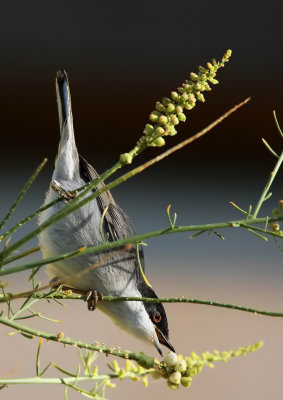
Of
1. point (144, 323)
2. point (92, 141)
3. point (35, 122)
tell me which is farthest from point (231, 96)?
point (144, 323)

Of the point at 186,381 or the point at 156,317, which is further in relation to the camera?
the point at 156,317

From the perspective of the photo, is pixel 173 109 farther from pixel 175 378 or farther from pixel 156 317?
pixel 156 317

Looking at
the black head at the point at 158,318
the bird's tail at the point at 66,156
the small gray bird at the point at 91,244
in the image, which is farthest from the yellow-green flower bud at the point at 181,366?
the black head at the point at 158,318

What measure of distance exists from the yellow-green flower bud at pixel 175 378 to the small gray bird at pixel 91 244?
410 mm

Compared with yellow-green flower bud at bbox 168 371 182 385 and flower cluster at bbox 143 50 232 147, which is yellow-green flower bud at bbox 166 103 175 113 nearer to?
flower cluster at bbox 143 50 232 147

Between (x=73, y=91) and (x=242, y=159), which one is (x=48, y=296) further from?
(x=242, y=159)

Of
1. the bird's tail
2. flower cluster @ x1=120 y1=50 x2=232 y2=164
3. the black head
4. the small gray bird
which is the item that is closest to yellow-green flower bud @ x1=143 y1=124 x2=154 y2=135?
flower cluster @ x1=120 y1=50 x2=232 y2=164

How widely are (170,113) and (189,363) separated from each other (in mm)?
183

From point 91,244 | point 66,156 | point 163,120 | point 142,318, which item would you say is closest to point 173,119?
point 163,120

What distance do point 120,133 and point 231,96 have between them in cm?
56

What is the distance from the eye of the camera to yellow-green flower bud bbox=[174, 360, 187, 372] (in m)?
0.50

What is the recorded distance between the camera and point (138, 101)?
3.11m

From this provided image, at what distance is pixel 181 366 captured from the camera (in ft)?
1.64

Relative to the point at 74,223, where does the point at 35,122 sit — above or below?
above
